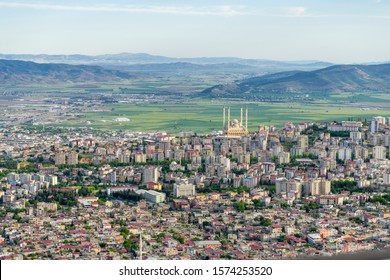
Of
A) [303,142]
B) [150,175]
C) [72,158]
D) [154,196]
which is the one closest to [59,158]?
[72,158]

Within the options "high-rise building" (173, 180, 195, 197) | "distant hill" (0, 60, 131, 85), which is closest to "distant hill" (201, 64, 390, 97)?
"distant hill" (0, 60, 131, 85)

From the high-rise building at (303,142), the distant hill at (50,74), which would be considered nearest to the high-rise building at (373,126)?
the high-rise building at (303,142)

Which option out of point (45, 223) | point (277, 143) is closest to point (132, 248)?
point (45, 223)

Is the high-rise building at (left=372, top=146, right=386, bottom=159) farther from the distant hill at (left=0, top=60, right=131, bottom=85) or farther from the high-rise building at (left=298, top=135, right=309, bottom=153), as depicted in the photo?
the distant hill at (left=0, top=60, right=131, bottom=85)

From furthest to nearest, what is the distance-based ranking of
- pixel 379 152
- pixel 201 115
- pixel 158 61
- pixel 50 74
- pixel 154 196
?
pixel 158 61
pixel 50 74
pixel 201 115
pixel 379 152
pixel 154 196

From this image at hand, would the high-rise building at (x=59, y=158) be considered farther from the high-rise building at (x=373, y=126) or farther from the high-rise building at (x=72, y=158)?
the high-rise building at (x=373, y=126)

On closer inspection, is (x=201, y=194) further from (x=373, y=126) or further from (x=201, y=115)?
(x=201, y=115)
